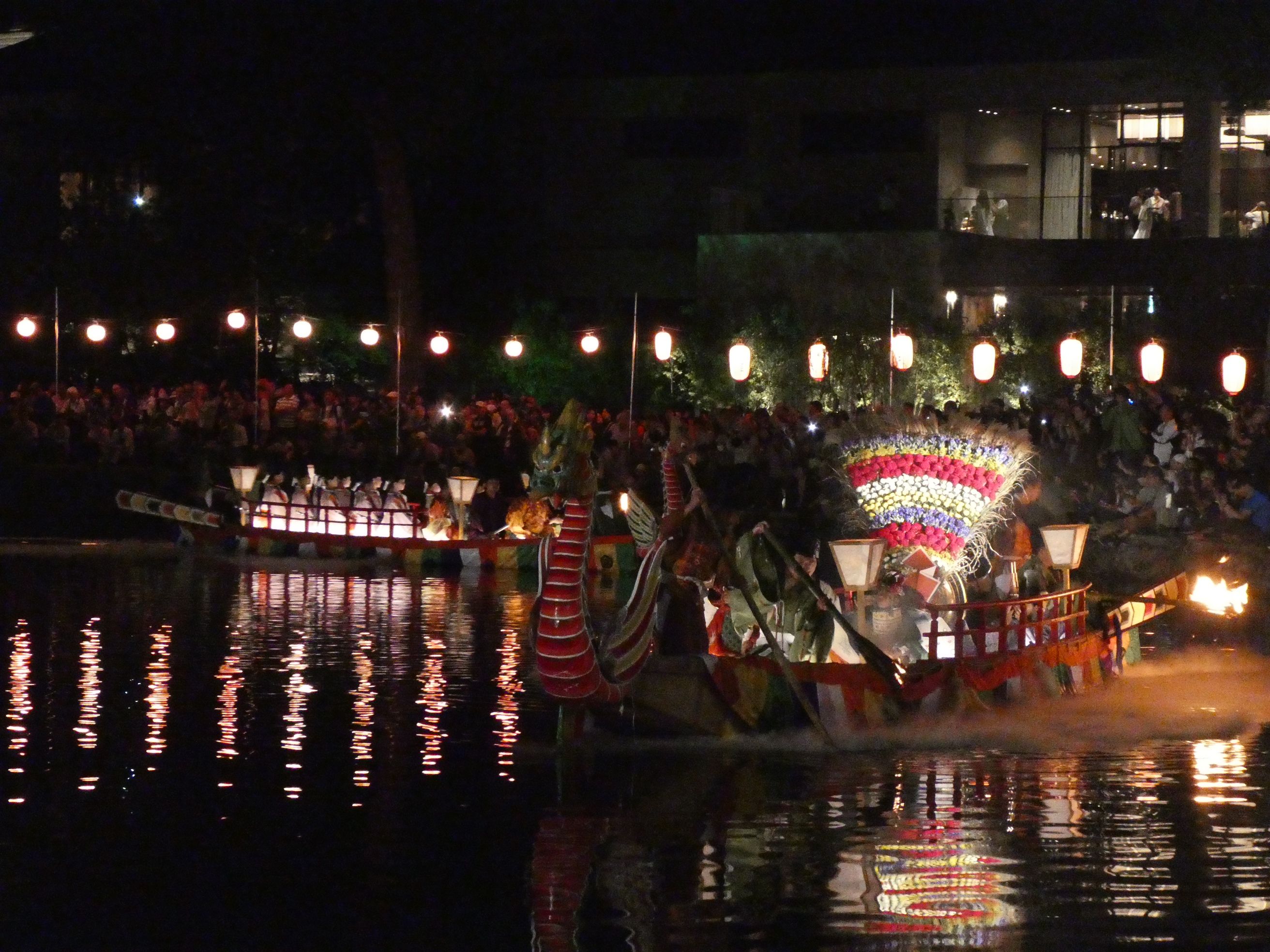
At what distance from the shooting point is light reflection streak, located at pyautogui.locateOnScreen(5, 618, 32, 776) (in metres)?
13.1

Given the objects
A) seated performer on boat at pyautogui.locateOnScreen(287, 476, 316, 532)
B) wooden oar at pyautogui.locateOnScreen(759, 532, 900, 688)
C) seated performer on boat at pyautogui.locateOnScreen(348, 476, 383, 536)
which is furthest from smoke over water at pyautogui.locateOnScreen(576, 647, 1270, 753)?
seated performer on boat at pyautogui.locateOnScreen(287, 476, 316, 532)

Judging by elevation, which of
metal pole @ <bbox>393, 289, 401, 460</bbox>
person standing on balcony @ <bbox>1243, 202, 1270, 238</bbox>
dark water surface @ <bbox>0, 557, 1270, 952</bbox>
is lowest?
dark water surface @ <bbox>0, 557, 1270, 952</bbox>

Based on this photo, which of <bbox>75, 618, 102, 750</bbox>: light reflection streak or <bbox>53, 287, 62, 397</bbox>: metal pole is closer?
<bbox>75, 618, 102, 750</bbox>: light reflection streak

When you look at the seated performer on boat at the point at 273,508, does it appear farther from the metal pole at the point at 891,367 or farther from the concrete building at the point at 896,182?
the concrete building at the point at 896,182

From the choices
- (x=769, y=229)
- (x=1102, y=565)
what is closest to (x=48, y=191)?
(x=769, y=229)

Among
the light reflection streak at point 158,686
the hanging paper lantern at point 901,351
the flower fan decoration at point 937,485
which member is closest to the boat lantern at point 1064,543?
the flower fan decoration at point 937,485

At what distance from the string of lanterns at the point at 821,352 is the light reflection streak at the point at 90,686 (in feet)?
38.0

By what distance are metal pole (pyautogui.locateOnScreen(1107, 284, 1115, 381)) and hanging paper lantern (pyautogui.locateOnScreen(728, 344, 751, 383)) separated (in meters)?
4.99

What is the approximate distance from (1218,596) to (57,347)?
72.2 ft

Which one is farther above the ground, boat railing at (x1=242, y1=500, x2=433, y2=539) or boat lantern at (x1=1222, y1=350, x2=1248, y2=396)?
boat lantern at (x1=1222, y1=350, x2=1248, y2=396)

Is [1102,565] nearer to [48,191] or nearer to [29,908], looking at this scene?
[29,908]

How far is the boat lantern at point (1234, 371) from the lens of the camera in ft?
78.5

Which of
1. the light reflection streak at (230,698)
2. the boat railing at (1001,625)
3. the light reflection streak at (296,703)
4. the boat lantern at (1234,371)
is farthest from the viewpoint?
the boat lantern at (1234,371)

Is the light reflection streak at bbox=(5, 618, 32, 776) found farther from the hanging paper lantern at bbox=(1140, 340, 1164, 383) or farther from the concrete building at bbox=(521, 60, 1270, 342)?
the concrete building at bbox=(521, 60, 1270, 342)
